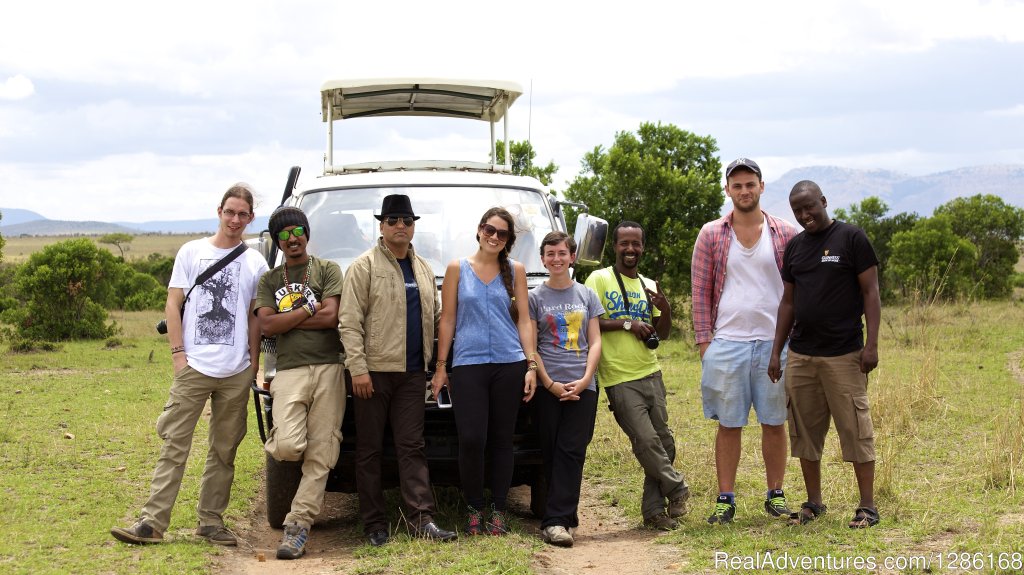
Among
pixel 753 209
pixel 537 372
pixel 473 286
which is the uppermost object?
pixel 753 209

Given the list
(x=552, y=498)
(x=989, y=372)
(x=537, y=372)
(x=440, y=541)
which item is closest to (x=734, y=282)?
(x=537, y=372)

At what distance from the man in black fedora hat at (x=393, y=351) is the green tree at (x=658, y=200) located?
12.9 metres

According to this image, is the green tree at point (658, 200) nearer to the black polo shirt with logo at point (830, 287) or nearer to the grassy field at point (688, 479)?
the grassy field at point (688, 479)

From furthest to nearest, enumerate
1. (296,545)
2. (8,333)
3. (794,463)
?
(8,333) < (794,463) < (296,545)

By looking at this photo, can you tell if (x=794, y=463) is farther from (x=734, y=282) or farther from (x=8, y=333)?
(x=8, y=333)

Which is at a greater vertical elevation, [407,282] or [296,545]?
[407,282]

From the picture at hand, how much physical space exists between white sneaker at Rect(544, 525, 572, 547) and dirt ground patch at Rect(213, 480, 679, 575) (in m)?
0.05

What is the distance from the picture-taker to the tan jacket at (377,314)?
570cm

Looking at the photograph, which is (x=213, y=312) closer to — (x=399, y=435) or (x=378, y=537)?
(x=399, y=435)

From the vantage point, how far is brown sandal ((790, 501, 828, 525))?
600 centimetres

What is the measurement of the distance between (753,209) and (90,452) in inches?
242

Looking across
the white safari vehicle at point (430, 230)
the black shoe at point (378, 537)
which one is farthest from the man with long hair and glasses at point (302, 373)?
the black shoe at point (378, 537)

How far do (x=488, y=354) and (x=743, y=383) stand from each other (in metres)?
1.53

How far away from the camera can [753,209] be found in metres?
6.00
